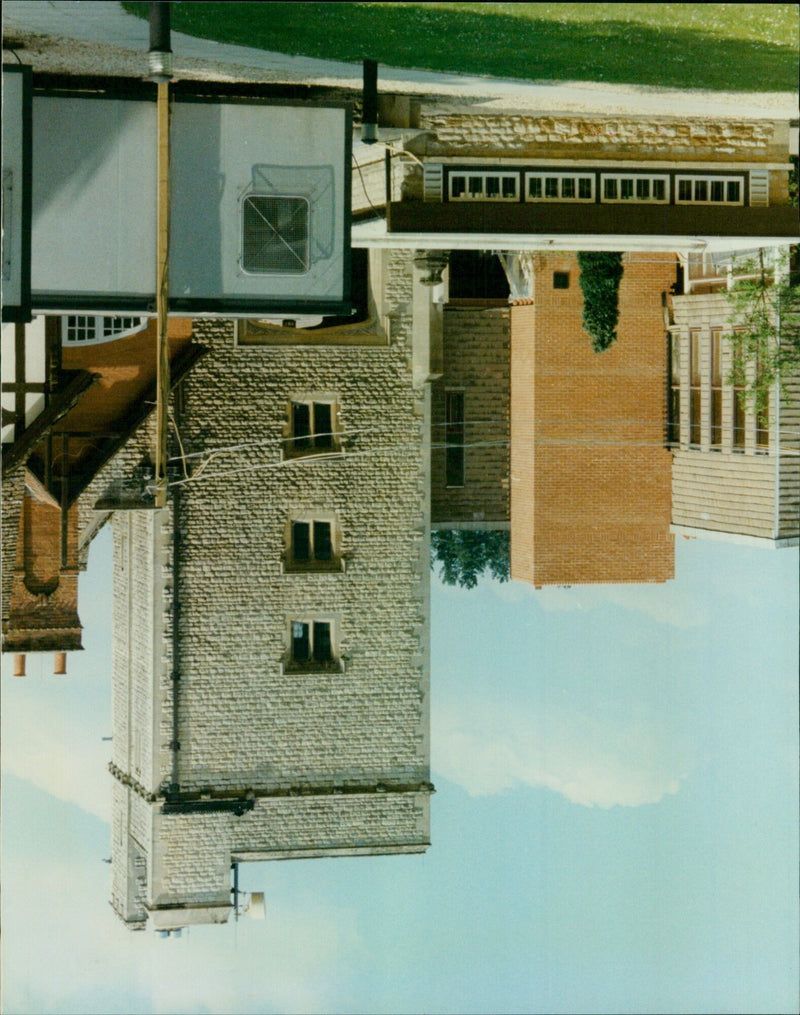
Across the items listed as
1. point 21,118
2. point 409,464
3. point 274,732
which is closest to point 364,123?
point 21,118

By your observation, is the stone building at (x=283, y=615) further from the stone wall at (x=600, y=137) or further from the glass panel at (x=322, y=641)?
the stone wall at (x=600, y=137)

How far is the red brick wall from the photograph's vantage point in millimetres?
28625

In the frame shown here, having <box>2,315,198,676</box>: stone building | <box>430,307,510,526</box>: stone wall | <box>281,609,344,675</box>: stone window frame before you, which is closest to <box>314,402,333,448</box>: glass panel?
<box>430,307,510,526</box>: stone wall

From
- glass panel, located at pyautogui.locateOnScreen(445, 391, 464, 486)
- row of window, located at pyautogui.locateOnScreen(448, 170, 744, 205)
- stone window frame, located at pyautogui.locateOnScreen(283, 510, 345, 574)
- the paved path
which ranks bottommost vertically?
stone window frame, located at pyautogui.locateOnScreen(283, 510, 345, 574)

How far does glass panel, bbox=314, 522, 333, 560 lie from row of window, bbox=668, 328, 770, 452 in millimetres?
7267

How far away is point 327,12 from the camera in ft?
67.4

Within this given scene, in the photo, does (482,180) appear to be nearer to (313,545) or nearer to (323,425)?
(323,425)

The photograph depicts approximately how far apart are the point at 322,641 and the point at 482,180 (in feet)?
34.3

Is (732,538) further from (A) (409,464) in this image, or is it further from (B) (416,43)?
(B) (416,43)

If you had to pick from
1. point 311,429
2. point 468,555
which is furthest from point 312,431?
point 468,555

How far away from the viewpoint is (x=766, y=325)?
1031 inches

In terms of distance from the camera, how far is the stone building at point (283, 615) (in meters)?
27.9

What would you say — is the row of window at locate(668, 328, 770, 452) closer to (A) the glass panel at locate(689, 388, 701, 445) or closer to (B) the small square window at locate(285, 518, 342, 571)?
(A) the glass panel at locate(689, 388, 701, 445)

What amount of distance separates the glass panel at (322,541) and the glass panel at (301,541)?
0.15 metres
